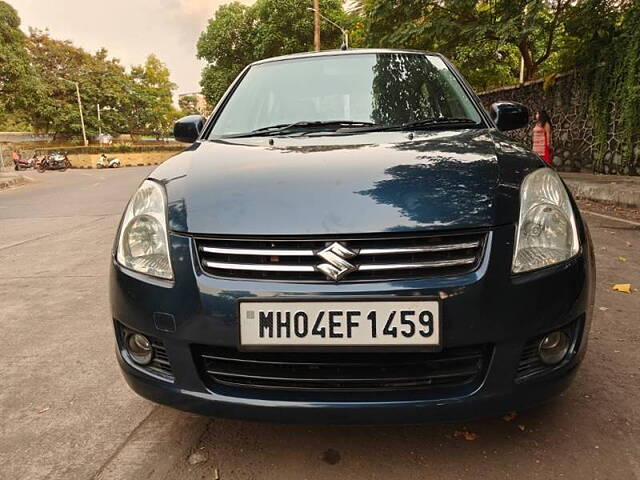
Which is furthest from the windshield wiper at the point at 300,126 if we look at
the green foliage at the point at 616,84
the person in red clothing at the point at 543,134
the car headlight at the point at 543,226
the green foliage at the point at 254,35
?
the green foliage at the point at 254,35

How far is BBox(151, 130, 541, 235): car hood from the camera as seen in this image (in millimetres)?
1452

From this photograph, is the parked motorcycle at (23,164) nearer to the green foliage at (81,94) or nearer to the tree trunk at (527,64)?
the green foliage at (81,94)

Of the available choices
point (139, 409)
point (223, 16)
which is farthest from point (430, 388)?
point (223, 16)

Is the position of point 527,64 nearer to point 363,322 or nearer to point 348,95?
point 348,95

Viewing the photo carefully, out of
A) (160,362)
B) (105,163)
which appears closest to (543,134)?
(160,362)

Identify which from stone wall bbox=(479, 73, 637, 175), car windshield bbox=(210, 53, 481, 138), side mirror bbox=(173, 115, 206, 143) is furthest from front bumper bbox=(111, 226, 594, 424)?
stone wall bbox=(479, 73, 637, 175)

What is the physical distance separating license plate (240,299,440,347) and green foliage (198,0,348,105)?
28563 mm

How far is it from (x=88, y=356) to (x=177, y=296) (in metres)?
1.36

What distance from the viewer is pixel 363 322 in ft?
4.48

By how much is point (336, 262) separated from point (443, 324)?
320mm

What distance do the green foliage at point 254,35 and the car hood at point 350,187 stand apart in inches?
1099

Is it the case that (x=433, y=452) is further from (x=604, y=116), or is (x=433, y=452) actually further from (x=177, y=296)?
(x=604, y=116)

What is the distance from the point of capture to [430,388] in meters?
1.42

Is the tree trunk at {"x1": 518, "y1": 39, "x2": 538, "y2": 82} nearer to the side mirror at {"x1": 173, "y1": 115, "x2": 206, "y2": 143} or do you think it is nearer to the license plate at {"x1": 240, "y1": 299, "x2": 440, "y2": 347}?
the side mirror at {"x1": 173, "y1": 115, "x2": 206, "y2": 143}
